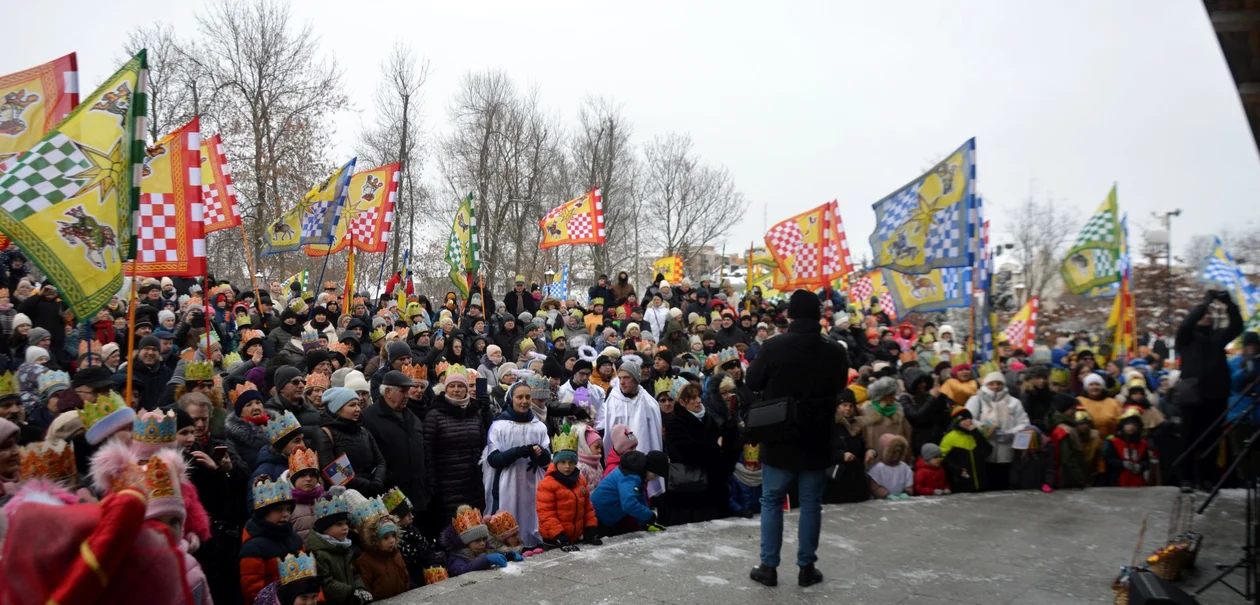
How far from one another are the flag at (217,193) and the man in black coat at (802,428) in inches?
413

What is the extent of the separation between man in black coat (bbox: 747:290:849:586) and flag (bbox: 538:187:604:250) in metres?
14.4

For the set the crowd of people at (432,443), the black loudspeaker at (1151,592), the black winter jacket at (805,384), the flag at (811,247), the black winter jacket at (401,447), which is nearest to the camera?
the crowd of people at (432,443)

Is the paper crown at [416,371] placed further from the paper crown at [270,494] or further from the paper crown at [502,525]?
the paper crown at [270,494]

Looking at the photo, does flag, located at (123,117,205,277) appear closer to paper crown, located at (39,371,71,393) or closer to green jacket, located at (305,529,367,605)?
paper crown, located at (39,371,71,393)

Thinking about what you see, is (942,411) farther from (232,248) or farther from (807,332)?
(232,248)

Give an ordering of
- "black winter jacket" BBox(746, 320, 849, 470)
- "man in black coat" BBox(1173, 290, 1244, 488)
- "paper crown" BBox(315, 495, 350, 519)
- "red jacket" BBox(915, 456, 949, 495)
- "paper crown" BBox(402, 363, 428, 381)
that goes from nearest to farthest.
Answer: "paper crown" BBox(315, 495, 350, 519) < "black winter jacket" BBox(746, 320, 849, 470) < "paper crown" BBox(402, 363, 428, 381) < "man in black coat" BBox(1173, 290, 1244, 488) < "red jacket" BBox(915, 456, 949, 495)

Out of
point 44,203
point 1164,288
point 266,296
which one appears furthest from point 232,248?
point 1164,288

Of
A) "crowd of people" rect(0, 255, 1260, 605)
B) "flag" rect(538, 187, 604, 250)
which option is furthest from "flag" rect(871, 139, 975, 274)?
"flag" rect(538, 187, 604, 250)

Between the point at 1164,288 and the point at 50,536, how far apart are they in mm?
41893

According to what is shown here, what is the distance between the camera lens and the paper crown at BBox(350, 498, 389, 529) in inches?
232

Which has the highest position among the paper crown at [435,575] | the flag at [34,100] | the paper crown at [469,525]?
the flag at [34,100]

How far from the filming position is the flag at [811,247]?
17.9 meters

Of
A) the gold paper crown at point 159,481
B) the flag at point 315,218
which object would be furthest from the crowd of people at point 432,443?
the flag at point 315,218

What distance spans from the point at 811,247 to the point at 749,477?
10132 millimetres
